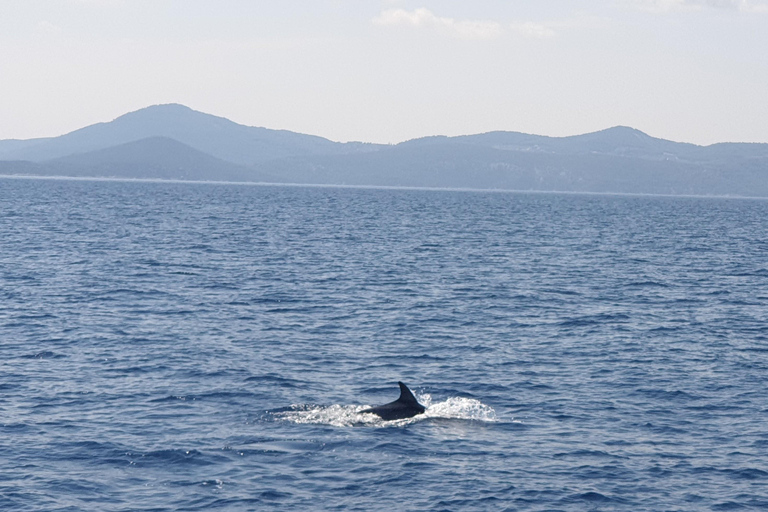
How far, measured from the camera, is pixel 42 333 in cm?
3866

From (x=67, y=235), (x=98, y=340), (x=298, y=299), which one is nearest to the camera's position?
(x=98, y=340)

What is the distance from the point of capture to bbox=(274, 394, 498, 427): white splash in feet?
90.4

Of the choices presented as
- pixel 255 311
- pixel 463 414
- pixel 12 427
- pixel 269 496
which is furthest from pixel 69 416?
pixel 255 311

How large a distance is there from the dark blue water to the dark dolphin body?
1.47 feet

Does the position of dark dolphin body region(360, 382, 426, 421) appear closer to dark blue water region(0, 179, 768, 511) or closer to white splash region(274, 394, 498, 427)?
white splash region(274, 394, 498, 427)

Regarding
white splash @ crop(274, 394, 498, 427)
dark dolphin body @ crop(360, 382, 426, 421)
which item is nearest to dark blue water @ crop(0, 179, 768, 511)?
white splash @ crop(274, 394, 498, 427)

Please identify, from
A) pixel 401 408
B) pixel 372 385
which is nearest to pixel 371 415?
pixel 401 408

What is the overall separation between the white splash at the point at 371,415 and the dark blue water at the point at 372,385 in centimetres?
10

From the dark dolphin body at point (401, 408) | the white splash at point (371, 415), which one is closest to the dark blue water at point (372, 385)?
the white splash at point (371, 415)

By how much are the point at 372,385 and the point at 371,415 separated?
4032mm

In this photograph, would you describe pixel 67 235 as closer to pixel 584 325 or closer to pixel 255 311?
pixel 255 311

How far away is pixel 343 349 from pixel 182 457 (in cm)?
1451

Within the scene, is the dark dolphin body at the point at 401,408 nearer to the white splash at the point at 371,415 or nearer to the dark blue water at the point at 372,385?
the white splash at the point at 371,415

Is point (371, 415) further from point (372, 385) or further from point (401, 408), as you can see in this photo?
point (372, 385)
